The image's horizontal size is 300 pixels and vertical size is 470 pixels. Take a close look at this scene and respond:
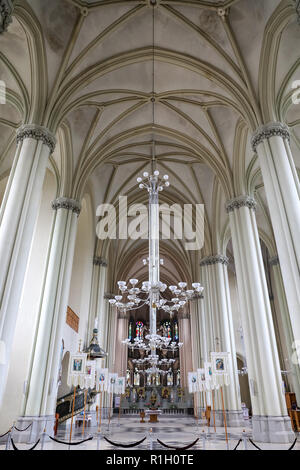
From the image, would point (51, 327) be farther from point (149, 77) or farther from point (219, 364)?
point (149, 77)

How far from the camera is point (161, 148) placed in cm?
1478

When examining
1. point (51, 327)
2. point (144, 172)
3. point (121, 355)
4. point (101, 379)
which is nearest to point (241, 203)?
point (144, 172)

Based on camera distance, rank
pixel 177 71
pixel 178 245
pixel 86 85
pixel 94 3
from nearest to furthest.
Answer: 1. pixel 94 3
2. pixel 86 85
3. pixel 177 71
4. pixel 178 245

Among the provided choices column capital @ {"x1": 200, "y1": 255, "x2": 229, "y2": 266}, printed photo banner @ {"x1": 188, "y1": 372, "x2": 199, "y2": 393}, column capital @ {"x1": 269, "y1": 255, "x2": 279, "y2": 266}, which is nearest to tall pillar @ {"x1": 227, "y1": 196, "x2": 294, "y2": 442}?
column capital @ {"x1": 200, "y1": 255, "x2": 229, "y2": 266}

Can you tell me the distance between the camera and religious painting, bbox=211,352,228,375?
8.73 metres

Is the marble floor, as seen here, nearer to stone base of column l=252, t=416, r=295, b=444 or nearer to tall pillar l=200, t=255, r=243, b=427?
stone base of column l=252, t=416, r=295, b=444

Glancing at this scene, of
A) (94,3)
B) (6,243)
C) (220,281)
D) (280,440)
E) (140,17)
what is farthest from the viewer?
(220,281)

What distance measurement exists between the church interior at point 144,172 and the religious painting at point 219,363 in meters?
0.04

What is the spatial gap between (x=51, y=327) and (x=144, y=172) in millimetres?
5557

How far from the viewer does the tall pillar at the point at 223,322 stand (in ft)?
37.7

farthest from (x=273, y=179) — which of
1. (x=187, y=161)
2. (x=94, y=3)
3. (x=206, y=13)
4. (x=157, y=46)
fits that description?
(x=187, y=161)

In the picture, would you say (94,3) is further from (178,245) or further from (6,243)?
(178,245)

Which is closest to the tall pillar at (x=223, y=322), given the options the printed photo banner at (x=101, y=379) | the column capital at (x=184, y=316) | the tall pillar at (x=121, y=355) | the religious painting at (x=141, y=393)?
the printed photo banner at (x=101, y=379)

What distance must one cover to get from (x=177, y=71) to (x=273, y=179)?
5626 mm
